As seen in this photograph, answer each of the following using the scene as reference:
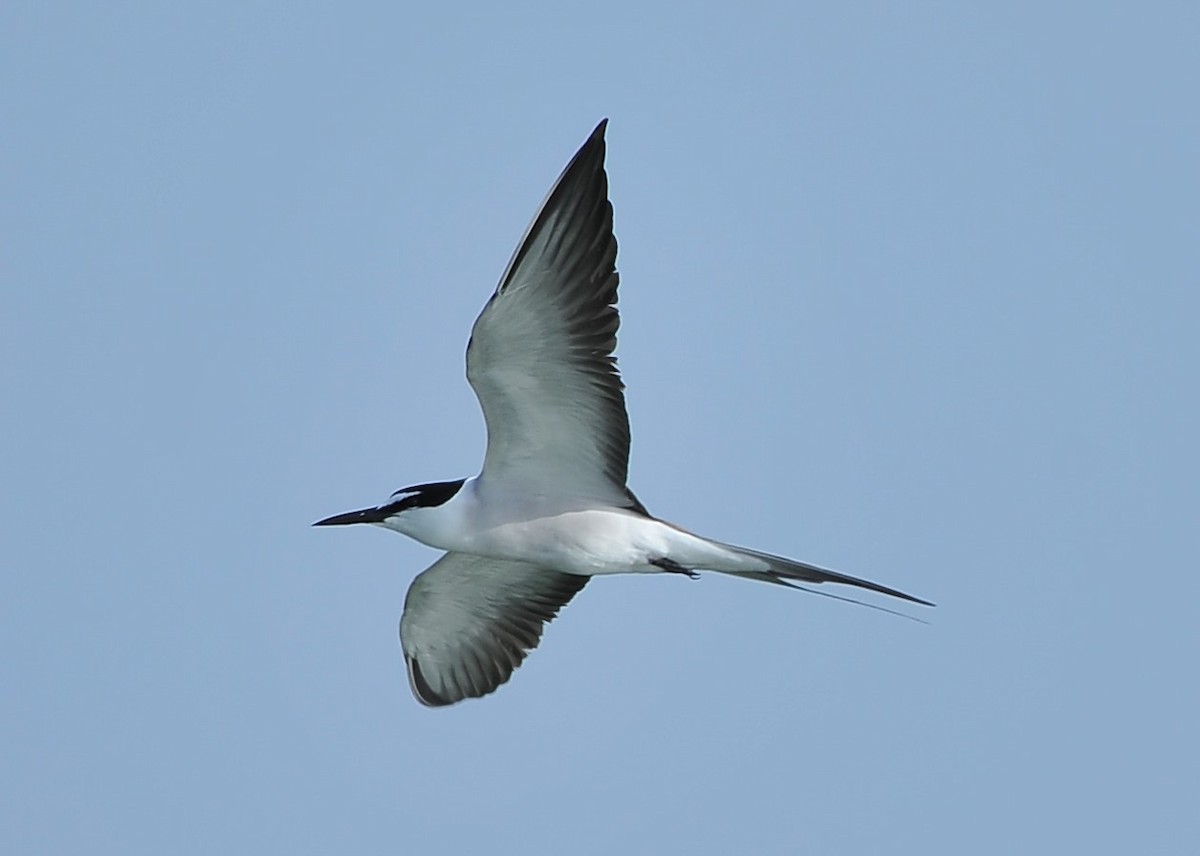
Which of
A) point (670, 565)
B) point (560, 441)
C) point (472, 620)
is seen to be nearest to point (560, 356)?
point (560, 441)

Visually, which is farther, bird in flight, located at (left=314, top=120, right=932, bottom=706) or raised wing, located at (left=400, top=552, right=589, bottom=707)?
raised wing, located at (left=400, top=552, right=589, bottom=707)

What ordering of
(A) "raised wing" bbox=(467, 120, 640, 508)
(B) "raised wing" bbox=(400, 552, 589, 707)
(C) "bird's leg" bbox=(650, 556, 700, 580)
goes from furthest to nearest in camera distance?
(B) "raised wing" bbox=(400, 552, 589, 707), (C) "bird's leg" bbox=(650, 556, 700, 580), (A) "raised wing" bbox=(467, 120, 640, 508)

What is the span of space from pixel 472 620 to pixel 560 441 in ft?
8.25

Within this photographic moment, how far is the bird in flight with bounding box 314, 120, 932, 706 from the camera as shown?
1224 centimetres

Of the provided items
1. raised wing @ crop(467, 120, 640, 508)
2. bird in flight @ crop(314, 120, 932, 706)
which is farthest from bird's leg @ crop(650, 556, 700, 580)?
raised wing @ crop(467, 120, 640, 508)

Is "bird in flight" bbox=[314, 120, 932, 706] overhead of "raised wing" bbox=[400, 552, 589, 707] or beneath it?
overhead

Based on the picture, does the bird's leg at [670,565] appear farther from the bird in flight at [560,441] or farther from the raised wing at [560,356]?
the raised wing at [560,356]

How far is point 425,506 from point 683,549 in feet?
6.14

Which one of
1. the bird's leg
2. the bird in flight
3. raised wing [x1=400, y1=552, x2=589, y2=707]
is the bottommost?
raised wing [x1=400, y1=552, x2=589, y2=707]

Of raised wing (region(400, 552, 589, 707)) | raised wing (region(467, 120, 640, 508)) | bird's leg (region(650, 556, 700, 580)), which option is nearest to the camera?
raised wing (region(467, 120, 640, 508))

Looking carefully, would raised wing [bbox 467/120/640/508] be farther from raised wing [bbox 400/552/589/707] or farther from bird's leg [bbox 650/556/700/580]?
raised wing [bbox 400/552/589/707]

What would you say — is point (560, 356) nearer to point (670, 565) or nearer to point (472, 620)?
point (670, 565)

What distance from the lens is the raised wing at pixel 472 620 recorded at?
14867 millimetres

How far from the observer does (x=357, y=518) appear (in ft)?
44.8
